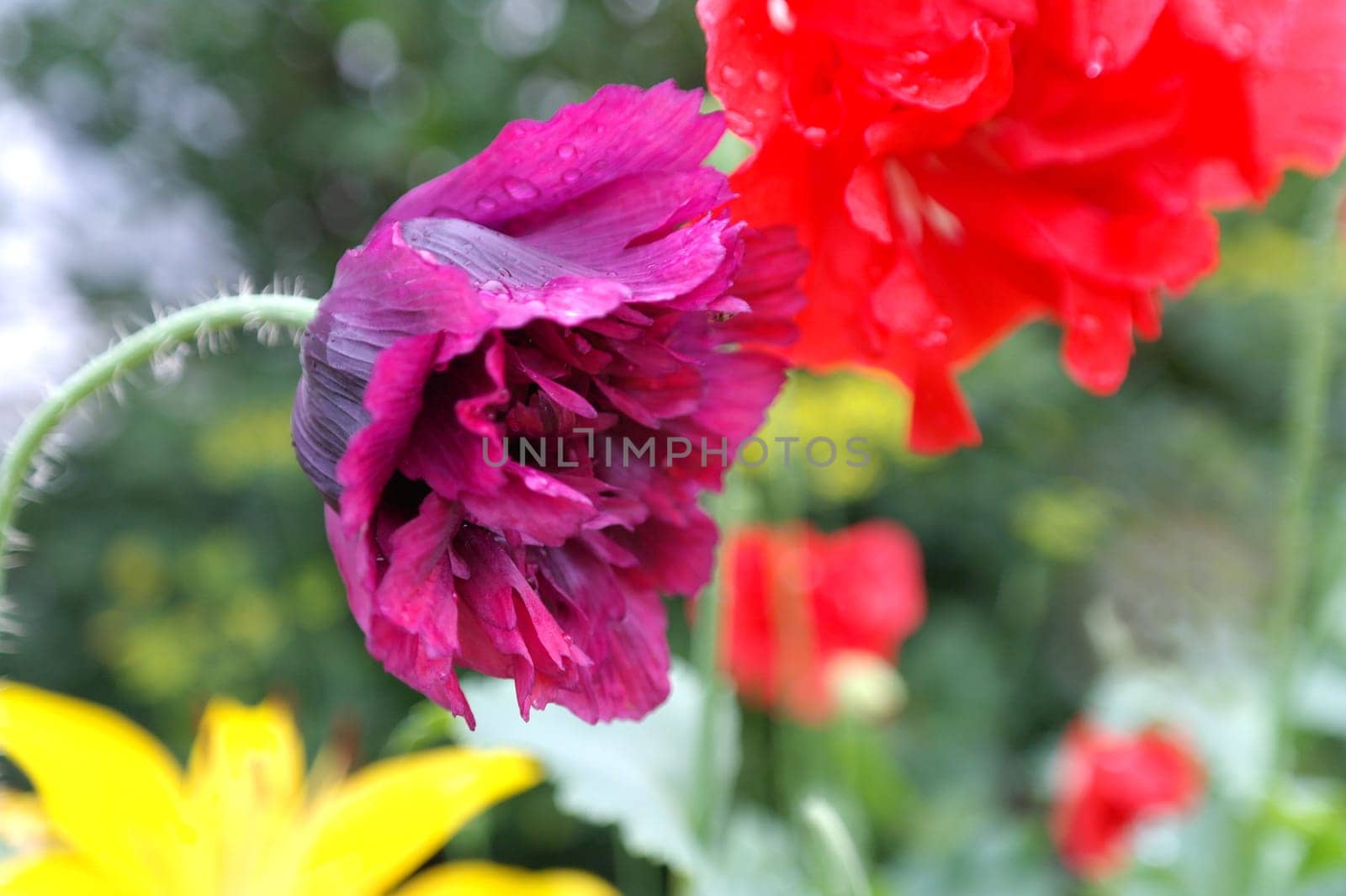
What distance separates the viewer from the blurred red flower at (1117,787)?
1285 mm

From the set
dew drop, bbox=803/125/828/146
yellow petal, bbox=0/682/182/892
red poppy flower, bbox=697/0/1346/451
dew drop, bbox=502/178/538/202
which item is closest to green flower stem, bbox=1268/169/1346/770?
red poppy flower, bbox=697/0/1346/451

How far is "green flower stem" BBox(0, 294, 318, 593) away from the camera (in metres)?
0.36

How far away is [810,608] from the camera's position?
4.93ft

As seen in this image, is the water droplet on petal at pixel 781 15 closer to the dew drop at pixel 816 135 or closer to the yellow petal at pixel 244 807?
the dew drop at pixel 816 135

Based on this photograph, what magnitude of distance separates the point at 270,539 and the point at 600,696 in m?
1.72

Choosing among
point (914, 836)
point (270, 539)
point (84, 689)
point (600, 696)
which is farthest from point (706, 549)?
point (84, 689)

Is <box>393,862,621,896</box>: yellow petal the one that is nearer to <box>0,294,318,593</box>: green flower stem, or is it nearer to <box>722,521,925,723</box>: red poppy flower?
<box>0,294,318,593</box>: green flower stem

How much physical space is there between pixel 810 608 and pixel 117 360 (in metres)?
1.22

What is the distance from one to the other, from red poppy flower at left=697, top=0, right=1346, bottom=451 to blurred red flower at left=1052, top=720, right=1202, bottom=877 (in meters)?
0.87

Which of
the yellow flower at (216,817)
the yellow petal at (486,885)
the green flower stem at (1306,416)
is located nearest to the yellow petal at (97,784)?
the yellow flower at (216,817)

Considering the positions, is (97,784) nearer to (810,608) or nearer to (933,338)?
(933,338)

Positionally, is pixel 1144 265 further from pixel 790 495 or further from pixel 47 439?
pixel 790 495

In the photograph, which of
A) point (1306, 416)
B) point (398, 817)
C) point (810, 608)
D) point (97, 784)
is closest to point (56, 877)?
point (97, 784)

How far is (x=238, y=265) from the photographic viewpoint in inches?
93.7
